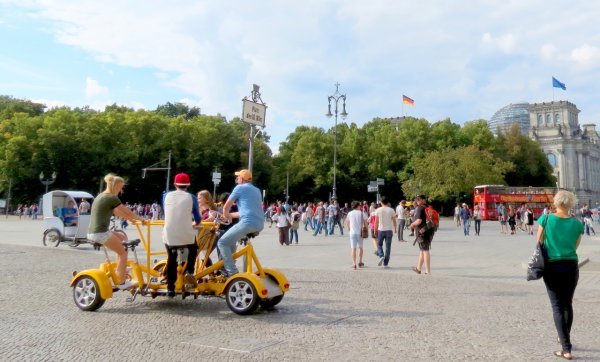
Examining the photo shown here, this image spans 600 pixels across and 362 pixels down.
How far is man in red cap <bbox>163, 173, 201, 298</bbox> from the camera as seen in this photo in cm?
726

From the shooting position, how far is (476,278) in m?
11.6

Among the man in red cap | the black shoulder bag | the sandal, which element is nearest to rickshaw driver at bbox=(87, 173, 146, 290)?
the man in red cap

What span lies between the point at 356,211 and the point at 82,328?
332 inches

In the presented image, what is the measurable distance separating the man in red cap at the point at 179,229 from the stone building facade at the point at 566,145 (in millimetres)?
126575

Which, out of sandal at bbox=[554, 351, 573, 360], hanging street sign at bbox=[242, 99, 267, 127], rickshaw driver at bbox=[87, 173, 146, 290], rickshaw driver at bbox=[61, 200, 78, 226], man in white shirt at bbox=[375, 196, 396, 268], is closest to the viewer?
sandal at bbox=[554, 351, 573, 360]

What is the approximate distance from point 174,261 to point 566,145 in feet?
432

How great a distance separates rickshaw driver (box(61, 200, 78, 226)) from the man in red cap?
12.9 meters

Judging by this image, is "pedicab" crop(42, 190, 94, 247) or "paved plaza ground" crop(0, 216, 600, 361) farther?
"pedicab" crop(42, 190, 94, 247)

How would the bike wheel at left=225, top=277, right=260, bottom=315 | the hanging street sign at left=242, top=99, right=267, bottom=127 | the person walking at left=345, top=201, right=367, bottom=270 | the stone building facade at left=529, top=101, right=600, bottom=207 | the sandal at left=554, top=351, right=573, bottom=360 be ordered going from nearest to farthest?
the sandal at left=554, top=351, right=573, bottom=360
the bike wheel at left=225, top=277, right=260, bottom=315
the hanging street sign at left=242, top=99, right=267, bottom=127
the person walking at left=345, top=201, right=367, bottom=270
the stone building facade at left=529, top=101, right=600, bottom=207

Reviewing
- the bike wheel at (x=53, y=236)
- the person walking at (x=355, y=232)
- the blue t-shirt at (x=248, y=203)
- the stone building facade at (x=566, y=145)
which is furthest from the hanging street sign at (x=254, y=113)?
the stone building facade at (x=566, y=145)

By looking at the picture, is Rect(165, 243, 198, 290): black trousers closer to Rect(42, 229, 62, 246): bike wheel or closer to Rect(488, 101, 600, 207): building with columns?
Rect(42, 229, 62, 246): bike wheel

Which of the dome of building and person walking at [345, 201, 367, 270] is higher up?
the dome of building

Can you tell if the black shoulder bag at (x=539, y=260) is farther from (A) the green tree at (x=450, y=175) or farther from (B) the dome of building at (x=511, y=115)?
(B) the dome of building at (x=511, y=115)

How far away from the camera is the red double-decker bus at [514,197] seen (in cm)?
4761
